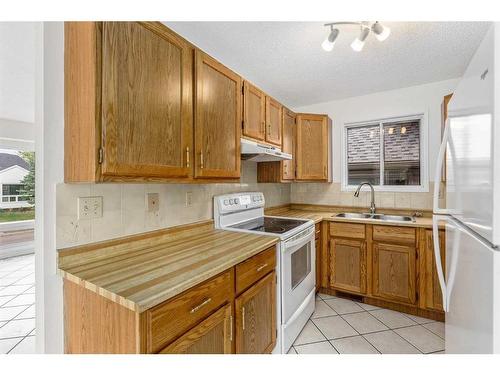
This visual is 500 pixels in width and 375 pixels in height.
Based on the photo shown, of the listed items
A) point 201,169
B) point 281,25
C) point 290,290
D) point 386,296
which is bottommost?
point 386,296

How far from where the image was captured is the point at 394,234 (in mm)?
2195

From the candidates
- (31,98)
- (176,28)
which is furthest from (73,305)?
(31,98)

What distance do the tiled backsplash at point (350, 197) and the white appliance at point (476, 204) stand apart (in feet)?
5.35

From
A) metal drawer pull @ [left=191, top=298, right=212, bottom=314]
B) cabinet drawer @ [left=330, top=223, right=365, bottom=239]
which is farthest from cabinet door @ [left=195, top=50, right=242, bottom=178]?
cabinet drawer @ [left=330, top=223, right=365, bottom=239]

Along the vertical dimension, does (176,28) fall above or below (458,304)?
above

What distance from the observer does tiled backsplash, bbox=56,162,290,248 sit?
1091 mm

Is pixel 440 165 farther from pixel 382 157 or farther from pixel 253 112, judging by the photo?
pixel 382 157

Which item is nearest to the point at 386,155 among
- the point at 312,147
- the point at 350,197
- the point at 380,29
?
the point at 350,197

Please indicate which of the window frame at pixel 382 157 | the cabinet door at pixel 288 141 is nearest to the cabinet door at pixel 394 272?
the window frame at pixel 382 157

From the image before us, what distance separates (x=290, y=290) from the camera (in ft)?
5.57

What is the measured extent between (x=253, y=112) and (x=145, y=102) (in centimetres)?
109

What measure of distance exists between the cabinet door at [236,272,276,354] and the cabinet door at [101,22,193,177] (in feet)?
2.66

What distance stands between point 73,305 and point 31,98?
3.35m

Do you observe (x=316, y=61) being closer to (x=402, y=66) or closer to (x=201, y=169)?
(x=402, y=66)
